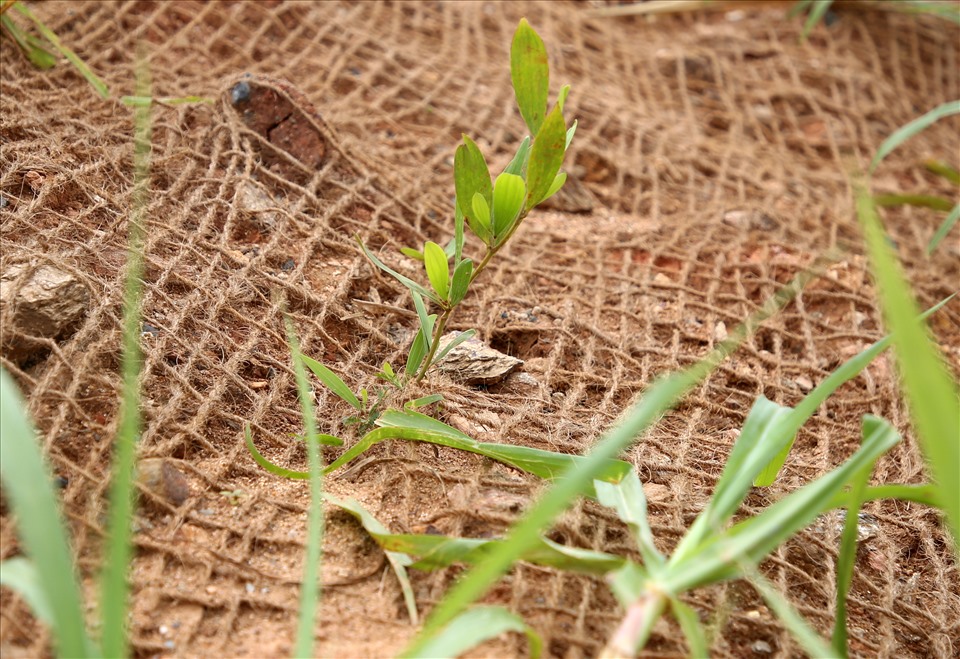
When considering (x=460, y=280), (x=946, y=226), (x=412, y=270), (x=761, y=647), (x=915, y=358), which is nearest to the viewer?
(x=915, y=358)

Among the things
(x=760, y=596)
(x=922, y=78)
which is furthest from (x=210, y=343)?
(x=922, y=78)

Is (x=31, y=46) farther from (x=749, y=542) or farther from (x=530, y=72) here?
(x=749, y=542)

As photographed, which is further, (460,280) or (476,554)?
(460,280)

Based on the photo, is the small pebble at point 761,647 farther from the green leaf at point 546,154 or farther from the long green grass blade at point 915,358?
the green leaf at point 546,154

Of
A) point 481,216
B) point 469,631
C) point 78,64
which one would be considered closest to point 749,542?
point 469,631

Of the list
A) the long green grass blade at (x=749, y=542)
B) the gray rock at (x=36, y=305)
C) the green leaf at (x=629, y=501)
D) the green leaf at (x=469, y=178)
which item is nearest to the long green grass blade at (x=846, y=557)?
the long green grass blade at (x=749, y=542)

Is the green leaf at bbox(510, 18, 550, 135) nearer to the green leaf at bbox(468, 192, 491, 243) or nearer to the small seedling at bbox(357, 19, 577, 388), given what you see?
the small seedling at bbox(357, 19, 577, 388)
